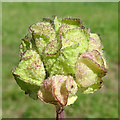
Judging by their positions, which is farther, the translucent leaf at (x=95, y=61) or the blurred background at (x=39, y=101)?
the blurred background at (x=39, y=101)

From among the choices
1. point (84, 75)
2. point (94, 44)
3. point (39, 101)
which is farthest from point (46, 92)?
point (39, 101)

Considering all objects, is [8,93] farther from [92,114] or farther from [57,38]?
[57,38]

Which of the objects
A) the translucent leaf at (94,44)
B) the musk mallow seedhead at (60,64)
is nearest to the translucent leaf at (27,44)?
the musk mallow seedhead at (60,64)

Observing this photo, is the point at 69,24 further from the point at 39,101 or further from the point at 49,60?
the point at 39,101

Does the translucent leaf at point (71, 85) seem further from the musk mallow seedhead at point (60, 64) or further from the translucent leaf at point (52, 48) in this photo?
the translucent leaf at point (52, 48)

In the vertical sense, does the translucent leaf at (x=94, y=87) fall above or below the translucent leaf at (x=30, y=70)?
below

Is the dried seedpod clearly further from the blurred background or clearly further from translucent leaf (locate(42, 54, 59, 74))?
the blurred background

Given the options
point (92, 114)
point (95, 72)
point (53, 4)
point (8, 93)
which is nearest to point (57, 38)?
point (95, 72)

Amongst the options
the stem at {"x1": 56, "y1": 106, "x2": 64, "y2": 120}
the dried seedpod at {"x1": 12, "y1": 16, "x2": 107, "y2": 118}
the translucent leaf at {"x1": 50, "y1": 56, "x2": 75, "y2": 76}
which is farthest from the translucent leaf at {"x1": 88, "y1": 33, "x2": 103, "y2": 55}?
the stem at {"x1": 56, "y1": 106, "x2": 64, "y2": 120}
